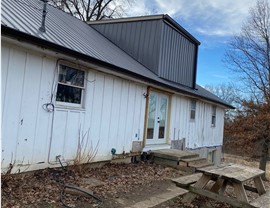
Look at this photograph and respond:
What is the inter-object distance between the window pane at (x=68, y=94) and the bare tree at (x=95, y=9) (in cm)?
2121

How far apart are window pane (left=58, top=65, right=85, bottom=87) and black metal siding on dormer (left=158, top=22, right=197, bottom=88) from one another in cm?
508

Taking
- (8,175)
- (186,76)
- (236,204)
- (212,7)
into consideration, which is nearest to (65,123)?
(8,175)

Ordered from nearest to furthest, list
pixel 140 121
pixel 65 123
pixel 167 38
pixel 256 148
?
1. pixel 65 123
2. pixel 140 121
3. pixel 167 38
4. pixel 256 148

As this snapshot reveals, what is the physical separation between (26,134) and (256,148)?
41.4ft

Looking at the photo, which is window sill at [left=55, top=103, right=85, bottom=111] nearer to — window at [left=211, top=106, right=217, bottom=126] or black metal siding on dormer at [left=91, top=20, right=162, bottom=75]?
black metal siding on dormer at [left=91, top=20, right=162, bottom=75]

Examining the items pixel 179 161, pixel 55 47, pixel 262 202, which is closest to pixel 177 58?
pixel 179 161

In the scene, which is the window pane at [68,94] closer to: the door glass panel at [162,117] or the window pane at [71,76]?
the window pane at [71,76]

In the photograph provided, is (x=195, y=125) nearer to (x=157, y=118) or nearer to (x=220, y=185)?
(x=157, y=118)

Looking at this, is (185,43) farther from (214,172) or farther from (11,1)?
(214,172)

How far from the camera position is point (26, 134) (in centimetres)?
575

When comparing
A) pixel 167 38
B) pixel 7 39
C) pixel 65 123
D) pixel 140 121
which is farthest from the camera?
pixel 167 38

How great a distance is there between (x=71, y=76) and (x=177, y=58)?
7.15m

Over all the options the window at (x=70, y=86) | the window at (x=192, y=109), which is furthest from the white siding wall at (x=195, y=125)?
the window at (x=70, y=86)

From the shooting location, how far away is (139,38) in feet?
40.3
